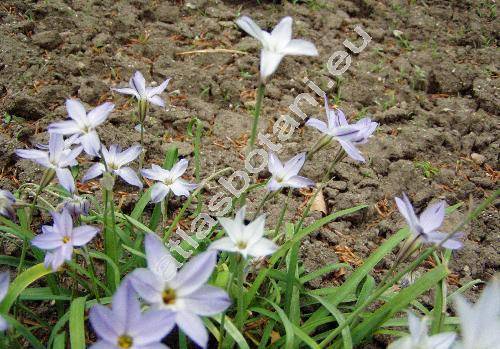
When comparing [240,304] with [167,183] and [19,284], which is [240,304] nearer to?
[167,183]

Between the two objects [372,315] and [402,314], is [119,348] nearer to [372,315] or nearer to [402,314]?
[372,315]

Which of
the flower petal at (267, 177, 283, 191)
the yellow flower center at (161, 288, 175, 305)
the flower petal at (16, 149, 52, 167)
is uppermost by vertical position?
the yellow flower center at (161, 288, 175, 305)

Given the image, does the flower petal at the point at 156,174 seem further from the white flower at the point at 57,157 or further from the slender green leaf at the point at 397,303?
the slender green leaf at the point at 397,303

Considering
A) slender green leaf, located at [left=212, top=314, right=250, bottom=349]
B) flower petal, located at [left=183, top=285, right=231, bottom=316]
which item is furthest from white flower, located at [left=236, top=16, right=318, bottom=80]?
slender green leaf, located at [left=212, top=314, right=250, bottom=349]

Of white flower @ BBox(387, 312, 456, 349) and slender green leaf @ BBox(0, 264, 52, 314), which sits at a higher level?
white flower @ BBox(387, 312, 456, 349)

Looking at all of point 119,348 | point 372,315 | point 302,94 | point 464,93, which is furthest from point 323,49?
point 119,348

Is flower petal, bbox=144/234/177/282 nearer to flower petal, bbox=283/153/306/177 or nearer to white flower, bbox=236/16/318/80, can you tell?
white flower, bbox=236/16/318/80

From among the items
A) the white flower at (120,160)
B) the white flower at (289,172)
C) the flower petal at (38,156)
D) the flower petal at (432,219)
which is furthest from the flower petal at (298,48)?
the flower petal at (38,156)

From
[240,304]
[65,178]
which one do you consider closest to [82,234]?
[65,178]
